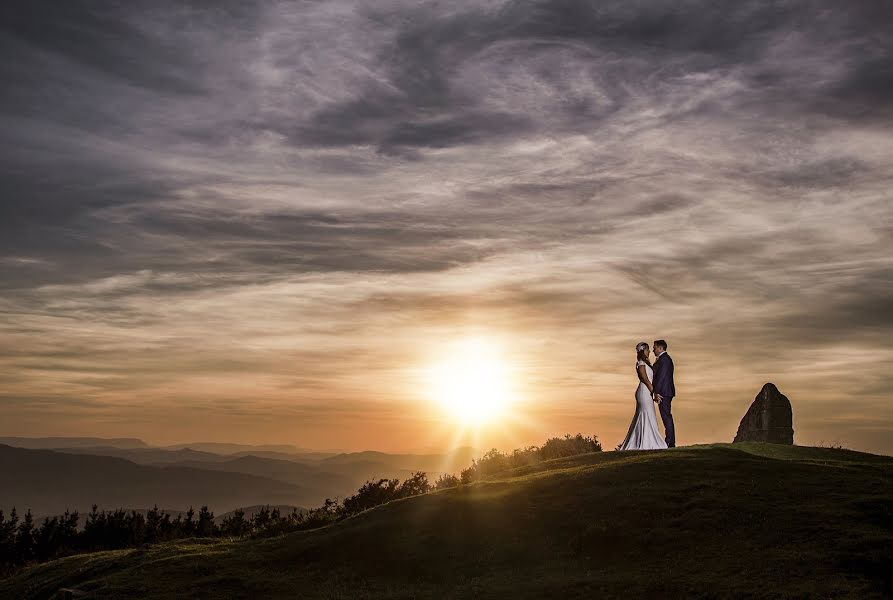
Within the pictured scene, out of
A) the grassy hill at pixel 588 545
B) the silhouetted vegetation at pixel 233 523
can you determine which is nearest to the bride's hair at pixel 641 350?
the grassy hill at pixel 588 545

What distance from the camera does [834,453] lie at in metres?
38.4

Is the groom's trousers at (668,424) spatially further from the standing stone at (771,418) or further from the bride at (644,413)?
the standing stone at (771,418)

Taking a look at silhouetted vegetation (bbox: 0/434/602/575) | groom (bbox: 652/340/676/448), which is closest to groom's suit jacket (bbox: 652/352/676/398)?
groom (bbox: 652/340/676/448)

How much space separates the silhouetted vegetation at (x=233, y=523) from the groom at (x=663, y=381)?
9624 millimetres

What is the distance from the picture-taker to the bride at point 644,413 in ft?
126

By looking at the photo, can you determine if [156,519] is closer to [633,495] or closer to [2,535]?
[2,535]

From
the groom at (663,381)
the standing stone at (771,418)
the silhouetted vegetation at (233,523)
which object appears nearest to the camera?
the groom at (663,381)

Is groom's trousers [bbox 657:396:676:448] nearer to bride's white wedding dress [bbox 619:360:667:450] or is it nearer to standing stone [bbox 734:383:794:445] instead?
bride's white wedding dress [bbox 619:360:667:450]

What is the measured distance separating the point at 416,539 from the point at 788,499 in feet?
40.8

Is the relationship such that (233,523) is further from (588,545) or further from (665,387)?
(588,545)

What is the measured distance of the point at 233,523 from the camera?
48.0 meters

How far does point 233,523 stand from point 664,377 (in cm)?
2591

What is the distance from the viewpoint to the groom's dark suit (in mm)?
38438

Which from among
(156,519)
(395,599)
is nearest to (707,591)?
(395,599)
